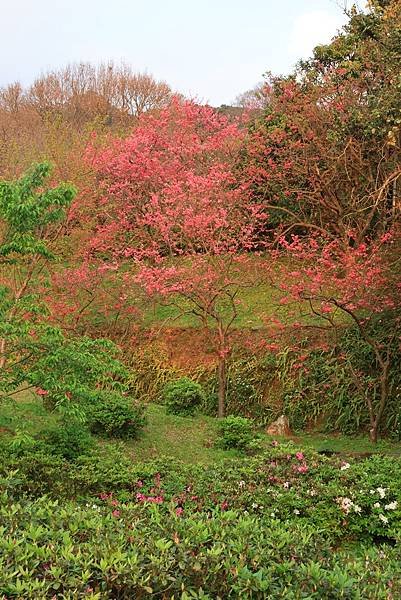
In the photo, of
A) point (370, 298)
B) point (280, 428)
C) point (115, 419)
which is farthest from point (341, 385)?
point (115, 419)

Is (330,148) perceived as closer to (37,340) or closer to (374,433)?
(374,433)

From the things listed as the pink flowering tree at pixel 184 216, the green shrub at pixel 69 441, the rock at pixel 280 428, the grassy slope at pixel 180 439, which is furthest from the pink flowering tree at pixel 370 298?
the green shrub at pixel 69 441

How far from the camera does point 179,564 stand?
7.87ft

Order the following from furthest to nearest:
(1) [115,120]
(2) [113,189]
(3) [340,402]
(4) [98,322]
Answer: (1) [115,120]
(2) [113,189]
(4) [98,322]
(3) [340,402]

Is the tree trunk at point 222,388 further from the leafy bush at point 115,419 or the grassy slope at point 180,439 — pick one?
the leafy bush at point 115,419

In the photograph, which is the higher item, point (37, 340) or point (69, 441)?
point (37, 340)

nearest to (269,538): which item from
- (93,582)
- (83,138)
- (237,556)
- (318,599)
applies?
(237,556)

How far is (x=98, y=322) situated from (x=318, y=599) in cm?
941

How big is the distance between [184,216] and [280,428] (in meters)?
3.99

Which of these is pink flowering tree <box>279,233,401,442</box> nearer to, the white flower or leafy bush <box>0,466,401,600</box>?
the white flower

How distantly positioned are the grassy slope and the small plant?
0.43 feet

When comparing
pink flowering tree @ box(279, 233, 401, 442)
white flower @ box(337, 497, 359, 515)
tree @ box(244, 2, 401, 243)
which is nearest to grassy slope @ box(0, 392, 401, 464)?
pink flowering tree @ box(279, 233, 401, 442)

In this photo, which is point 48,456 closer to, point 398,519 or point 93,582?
point 398,519

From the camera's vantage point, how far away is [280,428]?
8.44m
